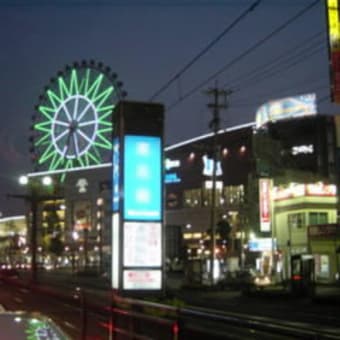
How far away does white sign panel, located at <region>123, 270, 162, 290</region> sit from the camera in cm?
1950

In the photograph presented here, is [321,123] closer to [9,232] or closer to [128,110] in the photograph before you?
[128,110]

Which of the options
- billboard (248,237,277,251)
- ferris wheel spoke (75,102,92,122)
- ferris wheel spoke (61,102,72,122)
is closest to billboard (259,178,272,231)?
billboard (248,237,277,251)

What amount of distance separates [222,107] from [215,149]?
200 inches

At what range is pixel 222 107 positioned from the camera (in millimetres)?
55938

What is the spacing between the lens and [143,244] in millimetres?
19594

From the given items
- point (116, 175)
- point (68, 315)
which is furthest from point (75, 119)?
point (116, 175)

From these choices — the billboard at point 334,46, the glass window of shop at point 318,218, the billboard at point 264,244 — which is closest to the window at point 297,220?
the glass window of shop at point 318,218

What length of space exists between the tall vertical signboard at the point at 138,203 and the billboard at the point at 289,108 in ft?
280

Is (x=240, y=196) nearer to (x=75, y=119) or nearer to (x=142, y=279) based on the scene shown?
(x=75, y=119)

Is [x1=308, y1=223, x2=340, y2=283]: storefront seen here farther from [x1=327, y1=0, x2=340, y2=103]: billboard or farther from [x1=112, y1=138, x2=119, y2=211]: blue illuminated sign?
[x1=112, y1=138, x2=119, y2=211]: blue illuminated sign

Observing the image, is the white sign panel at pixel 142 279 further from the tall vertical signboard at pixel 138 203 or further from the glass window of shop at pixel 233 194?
the glass window of shop at pixel 233 194

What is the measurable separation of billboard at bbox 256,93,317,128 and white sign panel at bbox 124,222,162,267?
8549 centimetres

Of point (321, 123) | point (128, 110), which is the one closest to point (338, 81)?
point (128, 110)

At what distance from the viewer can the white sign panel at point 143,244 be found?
765 inches
